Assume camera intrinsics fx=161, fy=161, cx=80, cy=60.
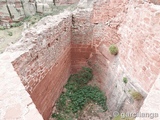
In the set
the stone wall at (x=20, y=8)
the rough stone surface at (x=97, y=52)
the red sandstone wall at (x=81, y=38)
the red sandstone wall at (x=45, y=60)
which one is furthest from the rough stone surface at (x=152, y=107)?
the stone wall at (x=20, y=8)

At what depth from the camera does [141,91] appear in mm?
4262

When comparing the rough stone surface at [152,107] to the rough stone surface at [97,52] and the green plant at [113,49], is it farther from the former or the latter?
the green plant at [113,49]

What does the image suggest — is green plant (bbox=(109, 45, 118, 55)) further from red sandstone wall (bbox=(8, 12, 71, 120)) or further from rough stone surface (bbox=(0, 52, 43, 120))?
rough stone surface (bbox=(0, 52, 43, 120))

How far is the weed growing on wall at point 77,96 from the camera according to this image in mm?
5637

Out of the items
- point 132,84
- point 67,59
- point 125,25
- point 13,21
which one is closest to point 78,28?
point 67,59

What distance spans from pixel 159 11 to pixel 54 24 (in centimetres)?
310

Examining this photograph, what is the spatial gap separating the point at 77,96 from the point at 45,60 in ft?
7.10

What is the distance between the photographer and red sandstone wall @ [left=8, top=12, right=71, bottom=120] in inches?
157

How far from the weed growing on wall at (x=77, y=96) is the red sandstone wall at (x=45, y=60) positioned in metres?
0.31

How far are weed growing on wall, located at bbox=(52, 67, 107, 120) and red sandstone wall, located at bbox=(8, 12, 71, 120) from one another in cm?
31

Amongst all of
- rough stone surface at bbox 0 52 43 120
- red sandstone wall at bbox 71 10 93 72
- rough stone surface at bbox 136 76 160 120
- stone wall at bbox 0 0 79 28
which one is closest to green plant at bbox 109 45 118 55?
red sandstone wall at bbox 71 10 93 72

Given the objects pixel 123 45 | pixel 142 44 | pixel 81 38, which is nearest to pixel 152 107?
pixel 142 44

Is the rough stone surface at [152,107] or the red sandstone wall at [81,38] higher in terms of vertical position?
the rough stone surface at [152,107]

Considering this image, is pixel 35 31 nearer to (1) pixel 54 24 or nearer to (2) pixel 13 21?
(1) pixel 54 24
